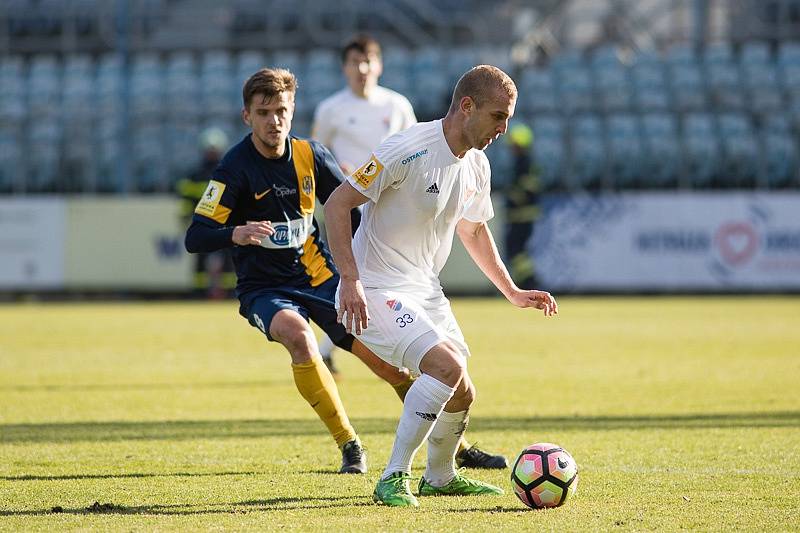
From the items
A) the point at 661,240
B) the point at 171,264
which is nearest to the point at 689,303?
the point at 661,240

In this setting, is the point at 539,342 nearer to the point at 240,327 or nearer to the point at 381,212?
the point at 240,327

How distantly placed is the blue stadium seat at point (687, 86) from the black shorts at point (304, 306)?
17.3 metres

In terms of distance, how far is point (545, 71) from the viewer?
23672 mm

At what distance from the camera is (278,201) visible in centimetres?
632

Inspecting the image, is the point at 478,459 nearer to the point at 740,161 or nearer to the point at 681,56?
the point at 740,161

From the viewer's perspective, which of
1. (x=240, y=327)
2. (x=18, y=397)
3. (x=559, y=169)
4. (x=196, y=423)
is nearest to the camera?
(x=196, y=423)

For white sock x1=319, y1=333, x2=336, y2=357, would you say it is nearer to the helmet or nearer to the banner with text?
the helmet

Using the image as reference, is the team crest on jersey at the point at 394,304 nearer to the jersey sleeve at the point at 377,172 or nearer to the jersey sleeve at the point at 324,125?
the jersey sleeve at the point at 377,172

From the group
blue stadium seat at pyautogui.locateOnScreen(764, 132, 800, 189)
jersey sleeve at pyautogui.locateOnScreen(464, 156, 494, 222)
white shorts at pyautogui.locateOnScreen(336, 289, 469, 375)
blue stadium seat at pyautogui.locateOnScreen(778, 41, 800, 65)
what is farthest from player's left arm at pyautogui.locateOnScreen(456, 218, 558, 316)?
blue stadium seat at pyautogui.locateOnScreen(778, 41, 800, 65)

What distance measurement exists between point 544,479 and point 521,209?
46.8ft

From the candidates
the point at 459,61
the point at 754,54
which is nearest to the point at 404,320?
A: the point at 459,61

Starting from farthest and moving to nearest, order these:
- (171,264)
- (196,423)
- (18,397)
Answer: (171,264)
(18,397)
(196,423)

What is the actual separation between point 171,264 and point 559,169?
21.8ft

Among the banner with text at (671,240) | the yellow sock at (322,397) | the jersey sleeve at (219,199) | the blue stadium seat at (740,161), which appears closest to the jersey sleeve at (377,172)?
the jersey sleeve at (219,199)
